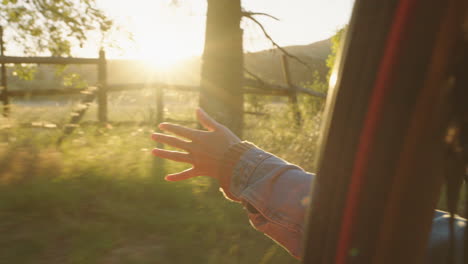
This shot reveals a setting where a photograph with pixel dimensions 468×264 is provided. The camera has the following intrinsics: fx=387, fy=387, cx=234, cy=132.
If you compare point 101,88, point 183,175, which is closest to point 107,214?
point 183,175

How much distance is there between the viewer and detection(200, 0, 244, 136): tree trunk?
519cm

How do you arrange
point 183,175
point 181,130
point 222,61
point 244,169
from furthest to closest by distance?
1. point 222,61
2. point 183,175
3. point 181,130
4. point 244,169

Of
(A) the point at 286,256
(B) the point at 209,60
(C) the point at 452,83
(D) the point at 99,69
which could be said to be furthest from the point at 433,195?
(D) the point at 99,69

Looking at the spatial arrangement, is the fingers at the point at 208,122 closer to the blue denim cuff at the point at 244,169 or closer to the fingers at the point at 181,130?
the fingers at the point at 181,130

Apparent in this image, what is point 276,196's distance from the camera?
1.07 metres

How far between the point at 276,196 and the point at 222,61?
4.32 meters

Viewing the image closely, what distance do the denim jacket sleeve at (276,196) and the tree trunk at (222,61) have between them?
4.09 m

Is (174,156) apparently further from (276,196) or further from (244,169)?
(276,196)

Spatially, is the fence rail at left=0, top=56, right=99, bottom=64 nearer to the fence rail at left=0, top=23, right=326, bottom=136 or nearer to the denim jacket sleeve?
the fence rail at left=0, top=23, right=326, bottom=136

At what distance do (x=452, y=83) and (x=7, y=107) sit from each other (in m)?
4.96

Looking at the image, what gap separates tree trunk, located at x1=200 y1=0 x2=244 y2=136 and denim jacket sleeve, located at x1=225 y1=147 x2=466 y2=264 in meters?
4.09

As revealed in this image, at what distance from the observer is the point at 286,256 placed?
2.91 meters

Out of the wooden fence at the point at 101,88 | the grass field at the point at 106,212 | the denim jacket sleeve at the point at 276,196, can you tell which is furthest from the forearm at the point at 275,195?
the wooden fence at the point at 101,88

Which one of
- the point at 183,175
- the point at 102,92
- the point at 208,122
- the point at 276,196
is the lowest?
the point at 102,92
